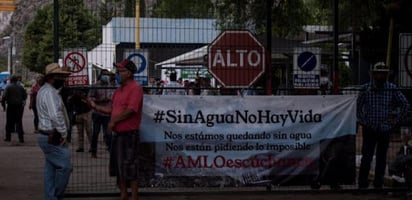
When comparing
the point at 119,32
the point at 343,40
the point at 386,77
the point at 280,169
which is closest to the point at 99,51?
the point at 119,32

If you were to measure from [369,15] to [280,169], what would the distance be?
Answer: 651cm

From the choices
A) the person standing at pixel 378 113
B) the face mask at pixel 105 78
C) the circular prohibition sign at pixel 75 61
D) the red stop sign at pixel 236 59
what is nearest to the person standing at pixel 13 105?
the face mask at pixel 105 78

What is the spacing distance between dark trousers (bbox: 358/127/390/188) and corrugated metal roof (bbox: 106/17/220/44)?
8.40 ft

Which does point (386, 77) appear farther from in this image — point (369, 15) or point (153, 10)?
point (369, 15)

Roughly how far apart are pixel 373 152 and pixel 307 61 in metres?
1.63

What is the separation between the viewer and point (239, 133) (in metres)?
10.8

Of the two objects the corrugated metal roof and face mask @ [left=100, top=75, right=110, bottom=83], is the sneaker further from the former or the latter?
face mask @ [left=100, top=75, right=110, bottom=83]

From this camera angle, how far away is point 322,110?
11016mm

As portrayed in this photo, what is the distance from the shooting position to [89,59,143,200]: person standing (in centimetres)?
967

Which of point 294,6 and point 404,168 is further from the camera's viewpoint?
point 294,6

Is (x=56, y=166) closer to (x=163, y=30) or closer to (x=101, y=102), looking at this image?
(x=163, y=30)

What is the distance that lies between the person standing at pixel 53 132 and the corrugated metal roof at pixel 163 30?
5.64 feet

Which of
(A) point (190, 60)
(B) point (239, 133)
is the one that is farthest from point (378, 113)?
(A) point (190, 60)

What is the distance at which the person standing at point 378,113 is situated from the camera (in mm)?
11016
